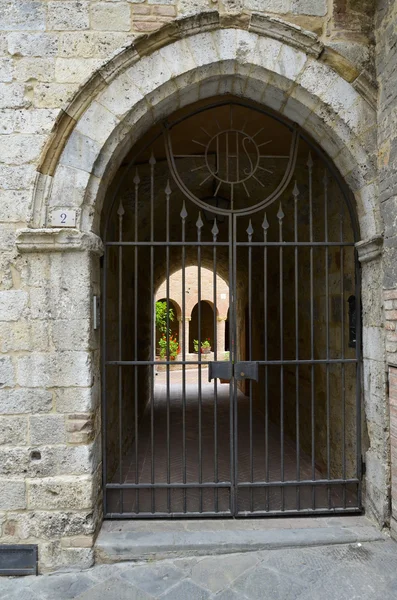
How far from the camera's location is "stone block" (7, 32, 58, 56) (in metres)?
2.90

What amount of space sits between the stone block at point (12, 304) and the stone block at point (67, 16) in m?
1.86

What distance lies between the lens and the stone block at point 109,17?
2920 millimetres

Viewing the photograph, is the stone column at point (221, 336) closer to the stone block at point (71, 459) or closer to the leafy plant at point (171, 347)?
the leafy plant at point (171, 347)

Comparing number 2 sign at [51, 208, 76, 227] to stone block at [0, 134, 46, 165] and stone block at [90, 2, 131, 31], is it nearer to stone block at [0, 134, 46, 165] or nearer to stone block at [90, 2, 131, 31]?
stone block at [0, 134, 46, 165]

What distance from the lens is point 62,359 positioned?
2859 millimetres

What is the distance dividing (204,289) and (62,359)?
15.7 m

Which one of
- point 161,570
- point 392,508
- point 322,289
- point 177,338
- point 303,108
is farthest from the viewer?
point 177,338

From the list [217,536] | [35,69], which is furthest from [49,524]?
[35,69]

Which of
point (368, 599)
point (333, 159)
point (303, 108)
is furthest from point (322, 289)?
point (368, 599)

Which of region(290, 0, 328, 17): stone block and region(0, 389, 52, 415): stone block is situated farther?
→ region(290, 0, 328, 17): stone block

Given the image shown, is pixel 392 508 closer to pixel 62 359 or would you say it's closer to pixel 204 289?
pixel 62 359

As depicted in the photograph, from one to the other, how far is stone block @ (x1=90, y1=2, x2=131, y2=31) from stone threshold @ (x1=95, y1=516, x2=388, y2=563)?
3.55 metres

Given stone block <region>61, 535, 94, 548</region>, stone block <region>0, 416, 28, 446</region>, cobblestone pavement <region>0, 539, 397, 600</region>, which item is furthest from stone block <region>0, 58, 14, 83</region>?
cobblestone pavement <region>0, 539, 397, 600</region>

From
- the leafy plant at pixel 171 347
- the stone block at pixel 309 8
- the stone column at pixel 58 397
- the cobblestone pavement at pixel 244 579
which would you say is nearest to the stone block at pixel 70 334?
the stone column at pixel 58 397
